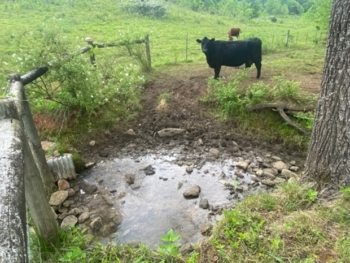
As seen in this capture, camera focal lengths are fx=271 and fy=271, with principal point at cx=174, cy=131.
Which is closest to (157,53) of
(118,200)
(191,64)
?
(191,64)

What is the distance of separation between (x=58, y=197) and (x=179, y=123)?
2.75 meters

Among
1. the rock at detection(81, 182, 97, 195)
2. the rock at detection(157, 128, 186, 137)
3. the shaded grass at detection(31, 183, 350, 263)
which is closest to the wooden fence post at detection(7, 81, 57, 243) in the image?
the shaded grass at detection(31, 183, 350, 263)

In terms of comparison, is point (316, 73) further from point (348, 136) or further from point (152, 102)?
point (348, 136)

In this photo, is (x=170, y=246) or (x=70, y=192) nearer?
(x=170, y=246)

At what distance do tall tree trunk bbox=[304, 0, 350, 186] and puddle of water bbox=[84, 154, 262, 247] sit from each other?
1253mm

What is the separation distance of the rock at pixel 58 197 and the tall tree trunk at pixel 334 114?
10.5ft

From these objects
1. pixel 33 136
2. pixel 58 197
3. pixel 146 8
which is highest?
pixel 146 8

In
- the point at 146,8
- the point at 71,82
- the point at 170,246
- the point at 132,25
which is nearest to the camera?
the point at 170,246

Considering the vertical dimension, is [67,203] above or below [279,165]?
below

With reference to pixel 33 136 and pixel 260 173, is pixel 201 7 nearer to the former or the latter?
pixel 260 173

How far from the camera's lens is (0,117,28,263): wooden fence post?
0.80 meters

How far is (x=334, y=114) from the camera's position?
2805mm

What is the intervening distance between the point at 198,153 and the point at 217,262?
264cm

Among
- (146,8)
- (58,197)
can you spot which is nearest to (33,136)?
(58,197)
